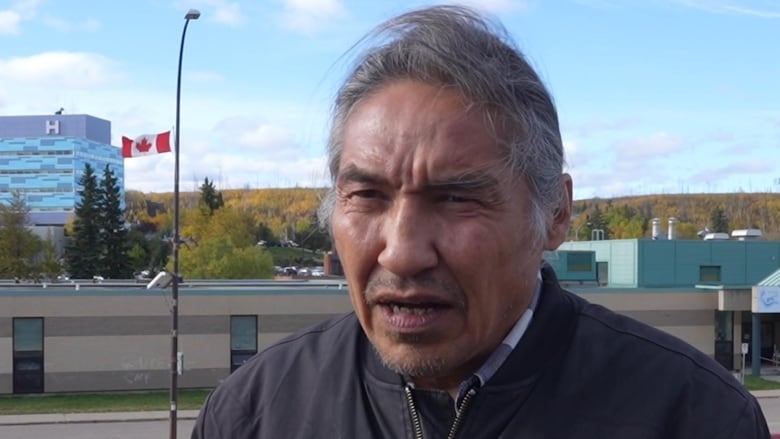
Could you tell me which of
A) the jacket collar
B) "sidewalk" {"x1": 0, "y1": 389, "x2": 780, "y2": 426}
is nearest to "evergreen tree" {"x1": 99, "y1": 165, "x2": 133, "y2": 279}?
"sidewalk" {"x1": 0, "y1": 389, "x2": 780, "y2": 426}

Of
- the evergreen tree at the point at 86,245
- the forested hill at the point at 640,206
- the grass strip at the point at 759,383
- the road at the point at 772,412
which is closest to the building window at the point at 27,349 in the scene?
the road at the point at 772,412

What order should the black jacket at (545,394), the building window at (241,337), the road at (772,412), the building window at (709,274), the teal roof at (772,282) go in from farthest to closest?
1. the building window at (709,274)
2. the teal roof at (772,282)
3. the building window at (241,337)
4. the road at (772,412)
5. the black jacket at (545,394)

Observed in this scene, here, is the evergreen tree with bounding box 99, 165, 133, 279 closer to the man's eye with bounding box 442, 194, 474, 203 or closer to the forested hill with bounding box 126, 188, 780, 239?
the man's eye with bounding box 442, 194, 474, 203

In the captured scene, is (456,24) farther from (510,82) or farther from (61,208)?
(61,208)

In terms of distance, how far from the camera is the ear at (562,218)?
6.30ft

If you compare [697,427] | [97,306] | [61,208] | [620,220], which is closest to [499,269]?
[697,427]

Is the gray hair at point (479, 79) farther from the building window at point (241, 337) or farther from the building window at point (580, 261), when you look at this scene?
the building window at point (580, 261)

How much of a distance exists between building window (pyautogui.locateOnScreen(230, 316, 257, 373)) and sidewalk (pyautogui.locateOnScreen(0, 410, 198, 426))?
13.7 ft

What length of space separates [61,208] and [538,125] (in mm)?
136598

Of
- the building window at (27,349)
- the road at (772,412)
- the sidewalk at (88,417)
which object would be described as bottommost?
the sidewalk at (88,417)

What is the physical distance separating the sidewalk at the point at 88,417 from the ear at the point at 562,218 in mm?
23021

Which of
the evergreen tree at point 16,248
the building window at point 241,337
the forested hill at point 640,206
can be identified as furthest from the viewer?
the forested hill at point 640,206

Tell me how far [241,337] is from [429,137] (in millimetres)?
28147

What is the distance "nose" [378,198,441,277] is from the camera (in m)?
1.66
